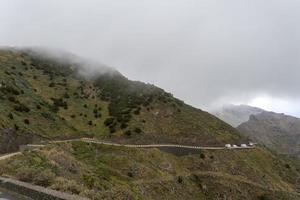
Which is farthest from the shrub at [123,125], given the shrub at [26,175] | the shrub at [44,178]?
the shrub at [44,178]

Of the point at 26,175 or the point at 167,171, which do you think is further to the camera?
the point at 167,171

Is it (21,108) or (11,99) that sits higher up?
(11,99)

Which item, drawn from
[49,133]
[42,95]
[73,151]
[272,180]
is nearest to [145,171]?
[73,151]

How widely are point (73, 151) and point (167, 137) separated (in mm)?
28633

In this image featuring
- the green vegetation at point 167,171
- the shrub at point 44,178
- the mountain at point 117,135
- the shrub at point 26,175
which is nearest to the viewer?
the shrub at point 44,178

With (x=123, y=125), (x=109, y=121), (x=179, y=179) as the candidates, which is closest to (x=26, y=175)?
(x=179, y=179)

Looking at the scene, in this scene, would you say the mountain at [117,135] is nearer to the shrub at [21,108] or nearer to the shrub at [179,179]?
the shrub at [179,179]

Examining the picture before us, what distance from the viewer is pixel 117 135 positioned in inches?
3162

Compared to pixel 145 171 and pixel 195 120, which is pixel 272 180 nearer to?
pixel 195 120

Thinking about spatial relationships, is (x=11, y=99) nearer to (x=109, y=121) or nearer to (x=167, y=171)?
(x=109, y=121)

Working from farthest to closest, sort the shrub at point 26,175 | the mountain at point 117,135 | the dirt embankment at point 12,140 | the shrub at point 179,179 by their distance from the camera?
the shrub at point 179,179
the dirt embankment at point 12,140
the mountain at point 117,135
the shrub at point 26,175

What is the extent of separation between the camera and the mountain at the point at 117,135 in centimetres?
4778

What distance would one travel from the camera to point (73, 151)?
5191 cm

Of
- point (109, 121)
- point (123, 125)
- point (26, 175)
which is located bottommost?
point (26, 175)
